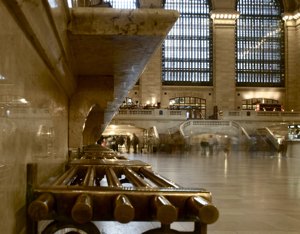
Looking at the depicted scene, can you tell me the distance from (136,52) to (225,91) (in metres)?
43.6

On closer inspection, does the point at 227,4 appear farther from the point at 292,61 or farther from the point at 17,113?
the point at 17,113

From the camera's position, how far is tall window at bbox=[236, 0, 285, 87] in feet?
155

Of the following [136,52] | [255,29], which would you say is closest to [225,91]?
[255,29]

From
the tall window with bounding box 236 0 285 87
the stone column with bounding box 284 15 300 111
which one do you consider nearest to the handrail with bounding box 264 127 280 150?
the stone column with bounding box 284 15 300 111

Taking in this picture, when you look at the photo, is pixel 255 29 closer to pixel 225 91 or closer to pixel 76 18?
pixel 225 91

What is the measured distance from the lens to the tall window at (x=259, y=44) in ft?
155

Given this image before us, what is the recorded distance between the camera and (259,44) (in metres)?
47.9

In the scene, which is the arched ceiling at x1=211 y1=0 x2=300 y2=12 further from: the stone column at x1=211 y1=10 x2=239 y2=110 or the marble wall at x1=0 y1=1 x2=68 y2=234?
the marble wall at x1=0 y1=1 x2=68 y2=234

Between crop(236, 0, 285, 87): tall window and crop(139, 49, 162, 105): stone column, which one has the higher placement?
crop(236, 0, 285, 87): tall window

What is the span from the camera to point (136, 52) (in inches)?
102

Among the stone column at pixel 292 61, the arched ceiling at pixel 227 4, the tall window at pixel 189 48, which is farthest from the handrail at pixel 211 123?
the arched ceiling at pixel 227 4

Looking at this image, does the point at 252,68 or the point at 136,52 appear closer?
the point at 136,52

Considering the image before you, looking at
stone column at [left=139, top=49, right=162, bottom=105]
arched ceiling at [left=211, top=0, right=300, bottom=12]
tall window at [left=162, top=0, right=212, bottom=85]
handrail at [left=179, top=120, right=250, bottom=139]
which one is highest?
arched ceiling at [left=211, top=0, right=300, bottom=12]

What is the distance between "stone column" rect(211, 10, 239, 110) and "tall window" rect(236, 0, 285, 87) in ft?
5.44
